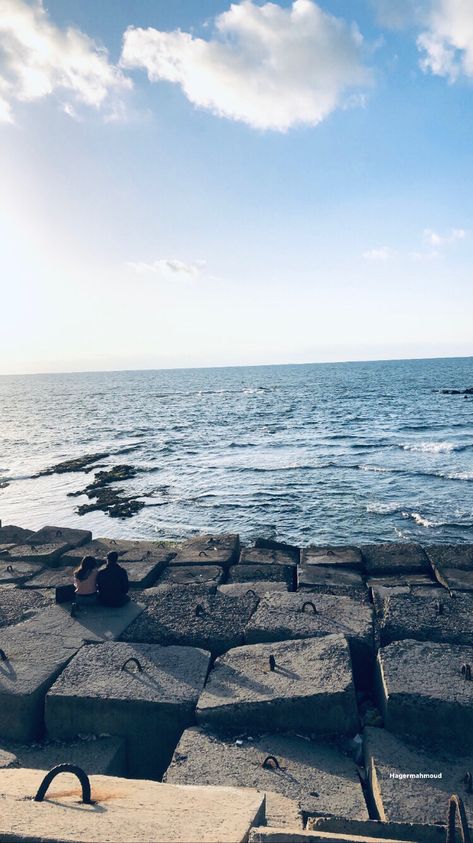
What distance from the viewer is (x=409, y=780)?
11.3 ft

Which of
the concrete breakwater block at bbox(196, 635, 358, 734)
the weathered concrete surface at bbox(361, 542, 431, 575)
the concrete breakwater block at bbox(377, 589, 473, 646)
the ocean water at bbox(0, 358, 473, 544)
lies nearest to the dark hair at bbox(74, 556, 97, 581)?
the concrete breakwater block at bbox(196, 635, 358, 734)

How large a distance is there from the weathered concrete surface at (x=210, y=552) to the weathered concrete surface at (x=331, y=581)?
1386 millimetres

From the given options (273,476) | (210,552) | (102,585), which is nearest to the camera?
(102,585)

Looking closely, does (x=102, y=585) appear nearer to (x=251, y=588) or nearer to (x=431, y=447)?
(x=251, y=588)

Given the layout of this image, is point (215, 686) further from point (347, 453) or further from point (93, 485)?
point (347, 453)

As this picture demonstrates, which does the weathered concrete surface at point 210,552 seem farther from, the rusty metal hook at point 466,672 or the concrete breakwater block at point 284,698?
the rusty metal hook at point 466,672

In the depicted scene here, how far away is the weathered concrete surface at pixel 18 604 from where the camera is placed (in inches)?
232

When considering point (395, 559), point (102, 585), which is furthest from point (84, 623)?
point (395, 559)

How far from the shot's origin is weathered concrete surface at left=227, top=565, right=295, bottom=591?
7637mm

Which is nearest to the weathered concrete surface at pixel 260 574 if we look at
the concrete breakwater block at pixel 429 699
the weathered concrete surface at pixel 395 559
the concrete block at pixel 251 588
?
the concrete block at pixel 251 588

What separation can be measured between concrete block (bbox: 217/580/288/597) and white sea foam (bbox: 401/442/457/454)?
24184mm

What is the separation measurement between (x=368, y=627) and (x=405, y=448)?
87.8 ft

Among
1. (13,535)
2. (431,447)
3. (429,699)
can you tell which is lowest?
(431,447)

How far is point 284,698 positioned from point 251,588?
2.85m
